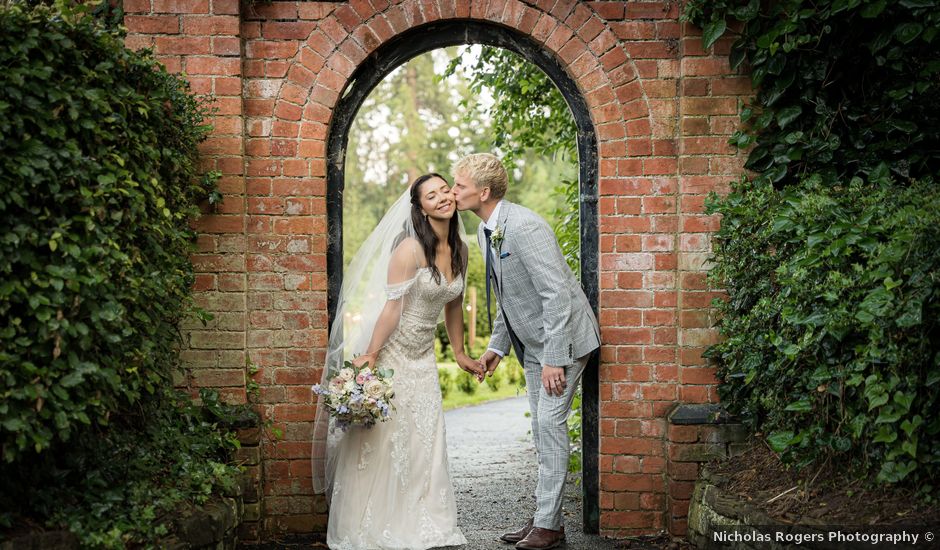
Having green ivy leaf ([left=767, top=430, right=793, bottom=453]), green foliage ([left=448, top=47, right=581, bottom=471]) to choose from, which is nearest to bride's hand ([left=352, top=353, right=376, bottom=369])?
green ivy leaf ([left=767, top=430, right=793, bottom=453])

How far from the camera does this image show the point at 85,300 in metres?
3.17

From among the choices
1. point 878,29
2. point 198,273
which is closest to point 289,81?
point 198,273

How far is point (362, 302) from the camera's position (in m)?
4.82

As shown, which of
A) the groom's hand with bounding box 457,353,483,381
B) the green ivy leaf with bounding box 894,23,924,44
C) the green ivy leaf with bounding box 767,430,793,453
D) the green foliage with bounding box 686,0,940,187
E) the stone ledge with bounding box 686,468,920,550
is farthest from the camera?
the groom's hand with bounding box 457,353,483,381

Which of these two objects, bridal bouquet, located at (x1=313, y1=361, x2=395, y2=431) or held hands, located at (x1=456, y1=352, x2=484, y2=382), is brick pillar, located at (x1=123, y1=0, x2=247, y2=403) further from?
held hands, located at (x1=456, y1=352, x2=484, y2=382)

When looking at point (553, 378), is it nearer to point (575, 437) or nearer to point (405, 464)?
point (405, 464)

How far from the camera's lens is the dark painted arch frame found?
15.6 feet

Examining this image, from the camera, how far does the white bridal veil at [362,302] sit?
4.63 metres

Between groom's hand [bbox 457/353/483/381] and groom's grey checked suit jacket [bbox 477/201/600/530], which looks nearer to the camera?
groom's grey checked suit jacket [bbox 477/201/600/530]

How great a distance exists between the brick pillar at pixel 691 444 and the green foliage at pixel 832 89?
1.36m

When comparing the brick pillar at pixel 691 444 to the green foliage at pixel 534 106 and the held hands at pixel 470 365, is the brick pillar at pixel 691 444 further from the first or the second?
the green foliage at pixel 534 106

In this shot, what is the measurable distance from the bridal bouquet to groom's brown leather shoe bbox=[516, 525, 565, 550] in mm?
1026

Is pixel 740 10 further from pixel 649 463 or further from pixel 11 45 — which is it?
pixel 11 45

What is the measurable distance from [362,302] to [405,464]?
975 millimetres
